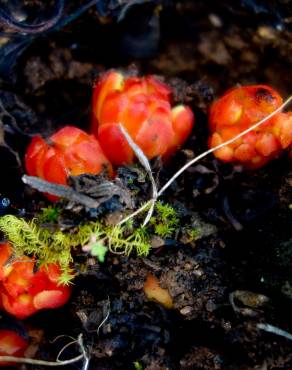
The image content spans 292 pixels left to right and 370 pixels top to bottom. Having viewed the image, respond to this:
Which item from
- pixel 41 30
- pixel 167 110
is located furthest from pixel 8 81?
pixel 167 110

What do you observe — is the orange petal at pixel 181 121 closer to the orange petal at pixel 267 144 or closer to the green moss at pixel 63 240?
the orange petal at pixel 267 144

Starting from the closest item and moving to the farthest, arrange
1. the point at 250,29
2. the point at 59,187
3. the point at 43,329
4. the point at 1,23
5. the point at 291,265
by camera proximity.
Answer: the point at 59,187
the point at 291,265
the point at 43,329
the point at 1,23
the point at 250,29

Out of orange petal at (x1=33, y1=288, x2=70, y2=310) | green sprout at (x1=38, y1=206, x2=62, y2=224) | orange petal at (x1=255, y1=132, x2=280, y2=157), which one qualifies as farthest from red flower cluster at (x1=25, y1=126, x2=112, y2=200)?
orange petal at (x1=255, y1=132, x2=280, y2=157)

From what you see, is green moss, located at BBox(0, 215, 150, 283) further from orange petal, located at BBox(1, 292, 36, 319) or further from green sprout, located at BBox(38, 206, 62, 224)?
orange petal, located at BBox(1, 292, 36, 319)

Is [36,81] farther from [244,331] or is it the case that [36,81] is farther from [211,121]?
[244,331]

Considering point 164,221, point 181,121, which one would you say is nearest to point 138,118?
point 181,121
